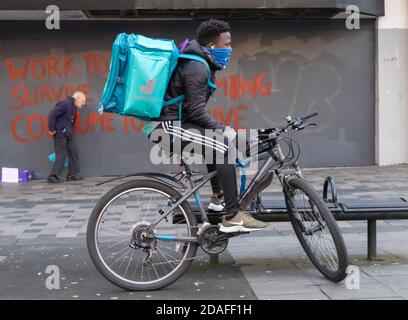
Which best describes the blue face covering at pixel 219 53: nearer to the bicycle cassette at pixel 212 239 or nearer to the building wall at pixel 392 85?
the bicycle cassette at pixel 212 239

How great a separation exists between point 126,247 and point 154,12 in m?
7.15

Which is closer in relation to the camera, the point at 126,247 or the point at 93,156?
the point at 126,247

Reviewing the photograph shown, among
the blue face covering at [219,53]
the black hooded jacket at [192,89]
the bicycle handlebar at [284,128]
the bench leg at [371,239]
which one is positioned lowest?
the bench leg at [371,239]

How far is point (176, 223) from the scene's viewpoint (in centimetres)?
455

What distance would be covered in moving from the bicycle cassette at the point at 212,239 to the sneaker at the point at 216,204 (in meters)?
0.19

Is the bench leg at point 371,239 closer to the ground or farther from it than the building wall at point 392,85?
closer to the ground

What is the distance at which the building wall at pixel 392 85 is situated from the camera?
1188 cm

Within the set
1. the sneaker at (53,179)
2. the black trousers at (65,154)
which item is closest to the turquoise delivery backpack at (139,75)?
the black trousers at (65,154)

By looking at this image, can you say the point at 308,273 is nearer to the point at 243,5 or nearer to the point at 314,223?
the point at 314,223

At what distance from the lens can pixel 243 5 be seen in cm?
1035

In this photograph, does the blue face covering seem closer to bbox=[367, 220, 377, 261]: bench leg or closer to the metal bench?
the metal bench

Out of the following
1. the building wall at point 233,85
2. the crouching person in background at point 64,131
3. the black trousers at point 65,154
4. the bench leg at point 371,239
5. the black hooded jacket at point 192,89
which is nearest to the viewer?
the black hooded jacket at point 192,89
